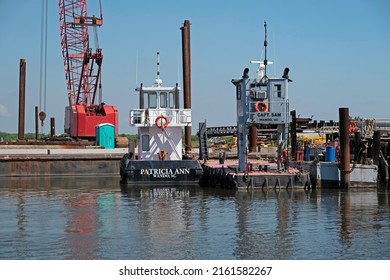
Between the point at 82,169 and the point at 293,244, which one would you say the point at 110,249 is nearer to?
the point at 293,244

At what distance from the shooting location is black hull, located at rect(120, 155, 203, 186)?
3173cm

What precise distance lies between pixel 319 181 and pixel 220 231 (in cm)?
1209

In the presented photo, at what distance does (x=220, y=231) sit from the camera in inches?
738

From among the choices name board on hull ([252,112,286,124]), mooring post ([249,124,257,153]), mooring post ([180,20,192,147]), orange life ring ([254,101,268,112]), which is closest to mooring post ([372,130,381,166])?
name board on hull ([252,112,286,124])

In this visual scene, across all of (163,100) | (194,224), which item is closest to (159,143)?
(163,100)

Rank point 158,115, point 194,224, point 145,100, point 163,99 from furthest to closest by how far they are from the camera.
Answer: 1. point 163,99
2. point 145,100
3. point 158,115
4. point 194,224

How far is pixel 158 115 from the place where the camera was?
33000mm

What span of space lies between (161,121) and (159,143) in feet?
4.08

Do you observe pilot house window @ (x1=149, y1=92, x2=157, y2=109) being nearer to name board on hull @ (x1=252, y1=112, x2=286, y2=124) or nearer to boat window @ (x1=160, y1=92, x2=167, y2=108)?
boat window @ (x1=160, y1=92, x2=167, y2=108)

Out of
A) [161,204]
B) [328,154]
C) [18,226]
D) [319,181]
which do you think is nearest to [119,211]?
[161,204]

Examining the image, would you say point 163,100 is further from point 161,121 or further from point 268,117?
point 268,117

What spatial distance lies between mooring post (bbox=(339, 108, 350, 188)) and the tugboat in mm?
6241
